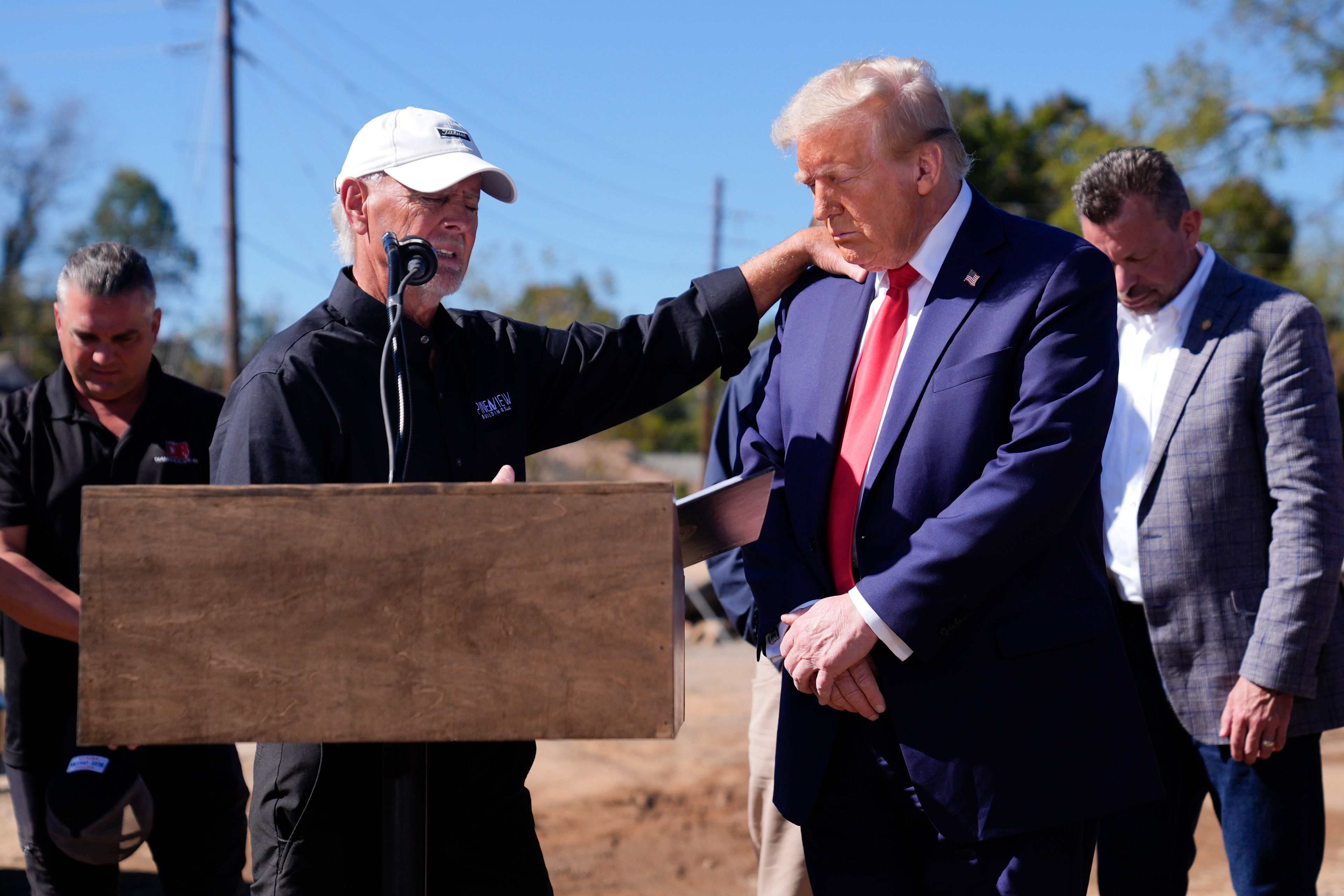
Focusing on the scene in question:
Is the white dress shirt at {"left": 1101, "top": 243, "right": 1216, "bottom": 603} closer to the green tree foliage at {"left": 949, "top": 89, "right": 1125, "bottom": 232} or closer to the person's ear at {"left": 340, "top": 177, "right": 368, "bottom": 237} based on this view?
the person's ear at {"left": 340, "top": 177, "right": 368, "bottom": 237}

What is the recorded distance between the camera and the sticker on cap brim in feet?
10.2

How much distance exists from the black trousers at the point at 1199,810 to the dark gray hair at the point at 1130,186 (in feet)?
3.55

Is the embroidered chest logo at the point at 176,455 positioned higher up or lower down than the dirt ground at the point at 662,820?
higher up

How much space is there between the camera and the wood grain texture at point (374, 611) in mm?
1513

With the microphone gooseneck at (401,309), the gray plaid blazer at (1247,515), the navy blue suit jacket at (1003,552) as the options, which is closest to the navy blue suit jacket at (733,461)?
the gray plaid blazer at (1247,515)

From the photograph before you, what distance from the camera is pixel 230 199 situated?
706 inches

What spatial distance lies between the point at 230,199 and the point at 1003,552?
59.4 ft

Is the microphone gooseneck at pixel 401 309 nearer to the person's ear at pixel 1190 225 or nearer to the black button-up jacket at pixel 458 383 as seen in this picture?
the black button-up jacket at pixel 458 383

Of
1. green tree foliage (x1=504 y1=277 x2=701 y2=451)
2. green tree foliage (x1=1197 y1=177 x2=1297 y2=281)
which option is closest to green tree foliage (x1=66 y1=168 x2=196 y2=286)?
green tree foliage (x1=504 y1=277 x2=701 y2=451)

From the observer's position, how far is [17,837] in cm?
516

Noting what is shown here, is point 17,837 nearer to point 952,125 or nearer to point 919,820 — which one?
point 919,820

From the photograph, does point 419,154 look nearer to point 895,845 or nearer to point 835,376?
point 835,376

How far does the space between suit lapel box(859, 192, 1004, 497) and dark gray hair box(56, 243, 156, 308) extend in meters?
2.28

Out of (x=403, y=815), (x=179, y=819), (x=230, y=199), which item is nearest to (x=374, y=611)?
(x=403, y=815)
